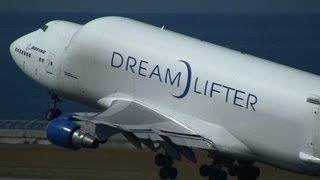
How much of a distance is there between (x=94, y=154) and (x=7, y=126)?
20770 millimetres

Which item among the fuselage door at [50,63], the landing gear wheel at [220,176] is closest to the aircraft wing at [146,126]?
the landing gear wheel at [220,176]

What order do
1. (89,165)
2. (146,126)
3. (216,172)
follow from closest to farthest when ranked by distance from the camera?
(146,126)
(216,172)
(89,165)

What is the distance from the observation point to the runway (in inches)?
2276

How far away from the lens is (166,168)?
53438mm

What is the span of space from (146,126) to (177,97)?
6.15 feet

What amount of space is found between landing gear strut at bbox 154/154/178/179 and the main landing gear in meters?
1.52

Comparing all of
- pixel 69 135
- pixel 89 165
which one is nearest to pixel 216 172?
pixel 69 135

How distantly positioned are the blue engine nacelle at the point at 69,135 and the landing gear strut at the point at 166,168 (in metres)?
5.53

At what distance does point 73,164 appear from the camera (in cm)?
6369

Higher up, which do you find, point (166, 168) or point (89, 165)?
point (166, 168)

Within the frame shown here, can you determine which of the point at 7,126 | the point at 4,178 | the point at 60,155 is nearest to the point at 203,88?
the point at 4,178

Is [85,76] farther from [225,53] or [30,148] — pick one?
[30,148]

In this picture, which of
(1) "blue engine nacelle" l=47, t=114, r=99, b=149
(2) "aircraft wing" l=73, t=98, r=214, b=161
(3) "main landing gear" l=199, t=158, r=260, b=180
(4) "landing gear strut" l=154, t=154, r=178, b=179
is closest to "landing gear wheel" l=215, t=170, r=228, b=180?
(3) "main landing gear" l=199, t=158, r=260, b=180

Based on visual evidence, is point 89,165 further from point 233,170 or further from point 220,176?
point 220,176
